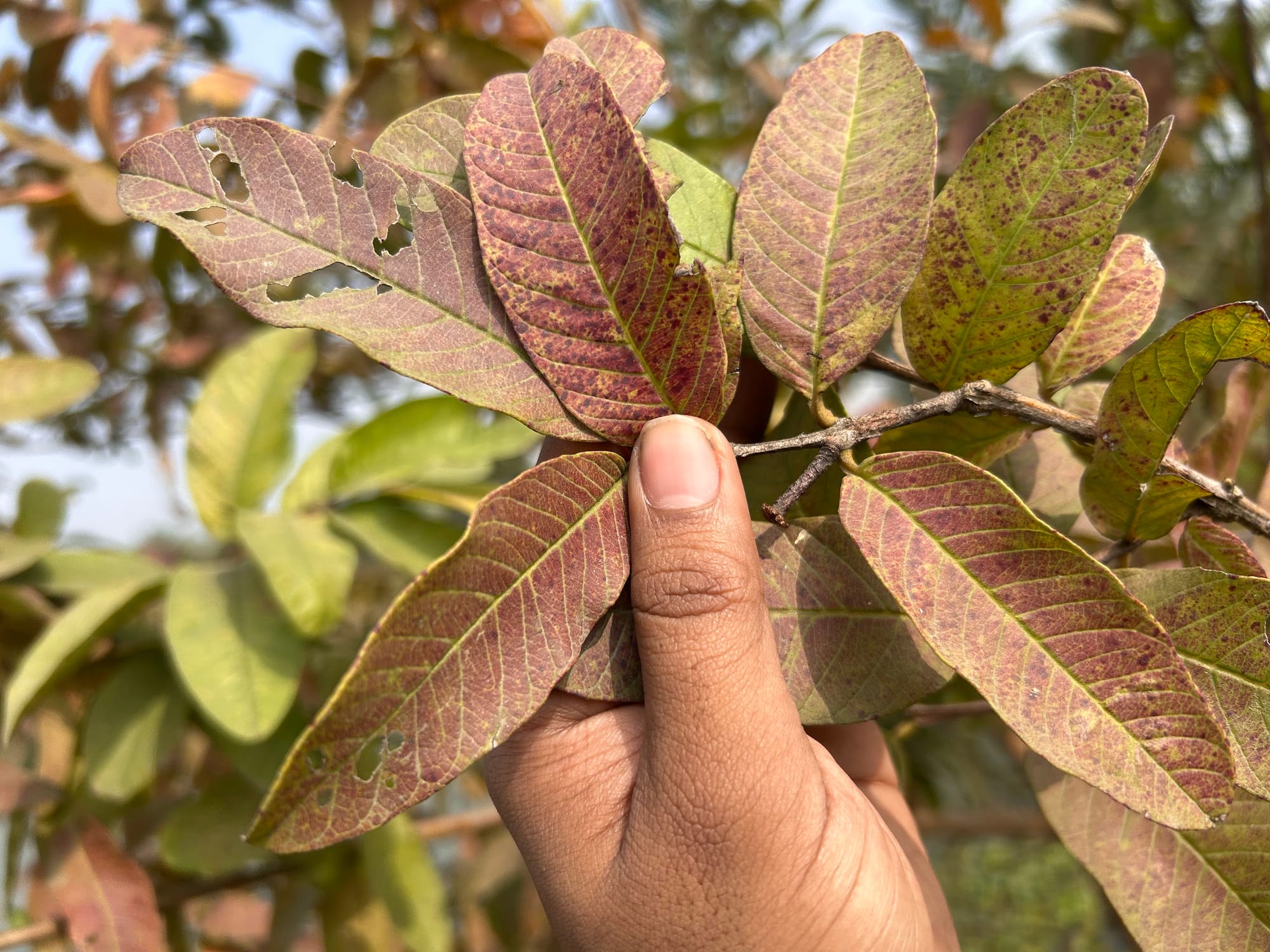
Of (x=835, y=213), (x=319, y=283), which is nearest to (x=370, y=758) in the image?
(x=835, y=213)

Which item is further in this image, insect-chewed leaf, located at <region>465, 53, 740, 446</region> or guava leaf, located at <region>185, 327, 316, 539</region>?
guava leaf, located at <region>185, 327, 316, 539</region>

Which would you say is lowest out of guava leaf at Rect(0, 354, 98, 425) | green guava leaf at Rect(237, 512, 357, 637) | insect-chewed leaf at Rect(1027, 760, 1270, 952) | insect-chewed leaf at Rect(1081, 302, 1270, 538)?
green guava leaf at Rect(237, 512, 357, 637)

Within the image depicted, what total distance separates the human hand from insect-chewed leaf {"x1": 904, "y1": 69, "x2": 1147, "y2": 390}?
19cm

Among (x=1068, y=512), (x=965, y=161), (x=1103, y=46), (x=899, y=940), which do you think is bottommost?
(x=899, y=940)

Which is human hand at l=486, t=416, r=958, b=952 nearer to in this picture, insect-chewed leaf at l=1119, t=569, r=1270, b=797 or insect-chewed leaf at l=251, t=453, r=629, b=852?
insect-chewed leaf at l=251, t=453, r=629, b=852

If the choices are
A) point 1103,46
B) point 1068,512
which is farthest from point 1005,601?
point 1103,46

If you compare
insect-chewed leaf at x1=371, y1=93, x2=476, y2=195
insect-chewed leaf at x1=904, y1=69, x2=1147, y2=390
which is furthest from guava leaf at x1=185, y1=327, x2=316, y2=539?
insect-chewed leaf at x1=904, y1=69, x2=1147, y2=390

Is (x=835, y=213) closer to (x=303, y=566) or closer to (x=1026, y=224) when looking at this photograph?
(x=1026, y=224)

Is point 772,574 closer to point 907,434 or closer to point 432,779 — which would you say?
point 907,434

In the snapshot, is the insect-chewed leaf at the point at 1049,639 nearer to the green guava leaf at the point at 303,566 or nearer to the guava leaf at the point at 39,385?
the green guava leaf at the point at 303,566

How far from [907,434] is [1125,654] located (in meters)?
0.23

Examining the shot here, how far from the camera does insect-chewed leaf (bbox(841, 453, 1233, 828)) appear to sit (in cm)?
50

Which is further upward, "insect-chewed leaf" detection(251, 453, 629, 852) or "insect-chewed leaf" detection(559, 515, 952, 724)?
"insect-chewed leaf" detection(251, 453, 629, 852)

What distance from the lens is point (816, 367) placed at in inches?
24.2
